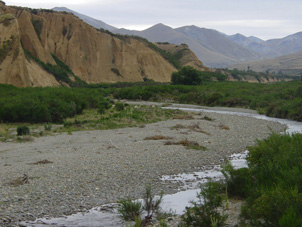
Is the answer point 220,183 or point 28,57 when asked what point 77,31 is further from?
point 220,183

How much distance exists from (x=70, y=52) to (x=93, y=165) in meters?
63.8

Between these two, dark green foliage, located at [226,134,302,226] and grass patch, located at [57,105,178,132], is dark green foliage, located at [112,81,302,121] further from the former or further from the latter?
dark green foliage, located at [226,134,302,226]

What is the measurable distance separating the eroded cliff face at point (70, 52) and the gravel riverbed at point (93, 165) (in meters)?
29.8

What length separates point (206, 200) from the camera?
9.10 metres

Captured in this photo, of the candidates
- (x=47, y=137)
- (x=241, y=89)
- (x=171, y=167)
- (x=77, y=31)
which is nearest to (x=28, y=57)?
(x=77, y=31)

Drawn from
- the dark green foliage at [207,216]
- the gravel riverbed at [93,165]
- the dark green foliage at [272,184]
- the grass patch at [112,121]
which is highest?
the dark green foliage at [272,184]

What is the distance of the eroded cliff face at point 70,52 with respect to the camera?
4969 cm

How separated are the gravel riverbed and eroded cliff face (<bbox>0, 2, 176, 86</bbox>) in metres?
29.8

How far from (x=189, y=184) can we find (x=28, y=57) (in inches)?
2038

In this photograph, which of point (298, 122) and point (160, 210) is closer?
point (160, 210)

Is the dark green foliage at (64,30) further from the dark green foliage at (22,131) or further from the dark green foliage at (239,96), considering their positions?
the dark green foliage at (22,131)

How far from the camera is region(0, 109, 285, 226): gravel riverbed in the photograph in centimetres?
1034

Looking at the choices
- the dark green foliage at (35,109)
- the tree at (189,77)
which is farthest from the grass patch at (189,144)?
the tree at (189,77)

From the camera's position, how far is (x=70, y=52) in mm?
75125
